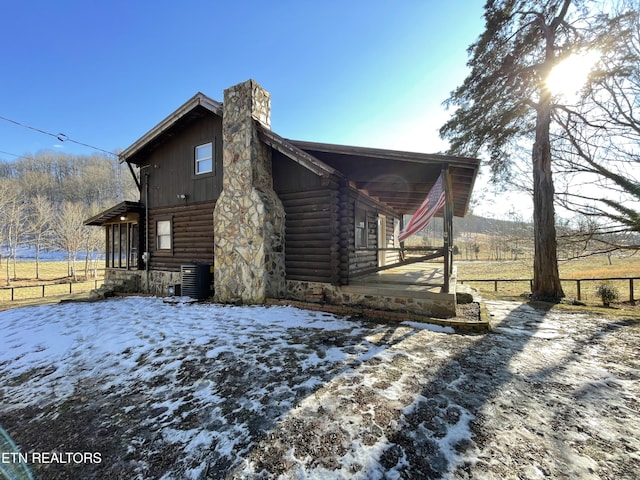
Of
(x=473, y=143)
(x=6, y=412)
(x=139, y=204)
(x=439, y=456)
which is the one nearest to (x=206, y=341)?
(x=6, y=412)

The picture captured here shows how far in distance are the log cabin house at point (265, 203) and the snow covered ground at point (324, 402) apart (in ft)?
7.78

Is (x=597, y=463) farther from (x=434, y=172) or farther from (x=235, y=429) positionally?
(x=434, y=172)

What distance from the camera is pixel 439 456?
2234 millimetres

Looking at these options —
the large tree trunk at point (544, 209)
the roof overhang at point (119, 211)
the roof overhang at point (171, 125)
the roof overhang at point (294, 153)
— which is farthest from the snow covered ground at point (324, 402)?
the roof overhang at point (171, 125)

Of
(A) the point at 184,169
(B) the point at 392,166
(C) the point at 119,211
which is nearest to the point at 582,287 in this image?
(B) the point at 392,166

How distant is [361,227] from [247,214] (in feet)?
14.3

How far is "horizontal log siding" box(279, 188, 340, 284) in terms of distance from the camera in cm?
745

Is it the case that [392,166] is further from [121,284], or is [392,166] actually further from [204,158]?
[121,284]

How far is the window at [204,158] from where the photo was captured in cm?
975

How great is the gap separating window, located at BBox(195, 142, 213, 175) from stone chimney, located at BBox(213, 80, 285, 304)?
1.42 m

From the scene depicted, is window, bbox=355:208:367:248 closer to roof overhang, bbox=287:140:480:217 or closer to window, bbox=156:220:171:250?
roof overhang, bbox=287:140:480:217

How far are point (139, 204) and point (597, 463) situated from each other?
1427 centimetres

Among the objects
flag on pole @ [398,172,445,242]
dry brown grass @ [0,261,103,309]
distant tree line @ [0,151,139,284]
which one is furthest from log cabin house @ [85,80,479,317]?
distant tree line @ [0,151,139,284]

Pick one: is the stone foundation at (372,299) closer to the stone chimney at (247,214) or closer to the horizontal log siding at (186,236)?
the stone chimney at (247,214)
